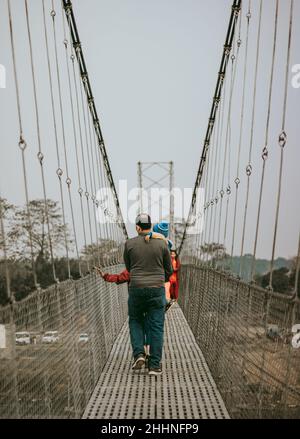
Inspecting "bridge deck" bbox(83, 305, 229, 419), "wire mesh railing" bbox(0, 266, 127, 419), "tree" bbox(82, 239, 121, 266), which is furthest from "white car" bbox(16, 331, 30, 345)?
"tree" bbox(82, 239, 121, 266)

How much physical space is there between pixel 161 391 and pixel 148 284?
2.07 feet

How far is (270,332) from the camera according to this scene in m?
2.47

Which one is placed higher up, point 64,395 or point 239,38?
point 239,38

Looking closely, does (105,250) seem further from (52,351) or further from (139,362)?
(52,351)

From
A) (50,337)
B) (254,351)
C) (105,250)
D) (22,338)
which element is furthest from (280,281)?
(22,338)

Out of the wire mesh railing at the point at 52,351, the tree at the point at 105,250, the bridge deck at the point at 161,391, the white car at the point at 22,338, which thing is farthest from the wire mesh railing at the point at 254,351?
the tree at the point at 105,250

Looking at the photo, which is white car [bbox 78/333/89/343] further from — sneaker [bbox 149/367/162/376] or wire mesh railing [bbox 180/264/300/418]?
wire mesh railing [bbox 180/264/300/418]

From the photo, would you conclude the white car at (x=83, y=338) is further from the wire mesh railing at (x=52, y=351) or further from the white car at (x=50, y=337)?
the white car at (x=50, y=337)

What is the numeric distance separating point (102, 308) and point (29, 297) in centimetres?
239

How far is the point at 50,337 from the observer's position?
2.65m

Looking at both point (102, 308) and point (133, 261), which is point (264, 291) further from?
point (102, 308)

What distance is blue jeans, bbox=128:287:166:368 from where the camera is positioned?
3.86 meters

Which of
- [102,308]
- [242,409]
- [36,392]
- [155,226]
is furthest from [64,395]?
[155,226]

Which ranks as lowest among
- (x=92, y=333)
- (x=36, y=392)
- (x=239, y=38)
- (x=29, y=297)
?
(x=92, y=333)
